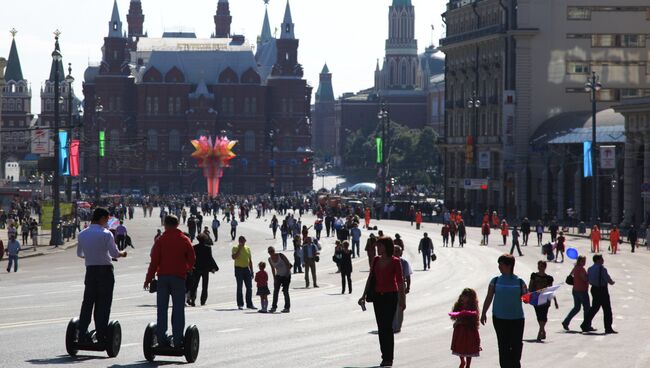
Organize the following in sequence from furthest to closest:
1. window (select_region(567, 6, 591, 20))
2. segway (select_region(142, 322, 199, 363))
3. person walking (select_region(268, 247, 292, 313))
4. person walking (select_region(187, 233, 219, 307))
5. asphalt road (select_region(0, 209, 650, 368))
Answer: window (select_region(567, 6, 591, 20)) < person walking (select_region(268, 247, 292, 313)) < person walking (select_region(187, 233, 219, 307)) < asphalt road (select_region(0, 209, 650, 368)) < segway (select_region(142, 322, 199, 363))

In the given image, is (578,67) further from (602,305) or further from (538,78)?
(602,305)

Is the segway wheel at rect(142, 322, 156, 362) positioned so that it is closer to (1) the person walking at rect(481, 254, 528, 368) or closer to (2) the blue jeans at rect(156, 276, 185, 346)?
(2) the blue jeans at rect(156, 276, 185, 346)

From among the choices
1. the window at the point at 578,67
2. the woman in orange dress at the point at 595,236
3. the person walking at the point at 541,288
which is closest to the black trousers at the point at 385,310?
the person walking at the point at 541,288

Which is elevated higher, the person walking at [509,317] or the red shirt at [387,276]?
the red shirt at [387,276]

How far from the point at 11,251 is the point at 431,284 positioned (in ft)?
41.5

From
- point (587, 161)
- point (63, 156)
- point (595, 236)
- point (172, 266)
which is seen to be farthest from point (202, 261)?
point (587, 161)

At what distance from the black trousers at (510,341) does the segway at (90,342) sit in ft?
15.3

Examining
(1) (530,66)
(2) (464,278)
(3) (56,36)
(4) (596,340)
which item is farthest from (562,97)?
(4) (596,340)

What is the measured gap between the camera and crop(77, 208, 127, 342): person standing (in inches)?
760

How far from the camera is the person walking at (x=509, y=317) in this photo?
61.3 ft

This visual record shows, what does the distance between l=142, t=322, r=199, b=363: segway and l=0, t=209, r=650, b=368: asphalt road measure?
0.30 m

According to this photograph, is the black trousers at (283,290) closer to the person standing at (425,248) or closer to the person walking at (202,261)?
the person walking at (202,261)

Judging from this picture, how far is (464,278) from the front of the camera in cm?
4647

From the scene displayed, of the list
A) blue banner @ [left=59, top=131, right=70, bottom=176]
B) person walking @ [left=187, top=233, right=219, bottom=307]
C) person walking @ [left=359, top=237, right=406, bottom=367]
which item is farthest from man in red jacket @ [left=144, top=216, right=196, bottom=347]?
blue banner @ [left=59, top=131, right=70, bottom=176]
